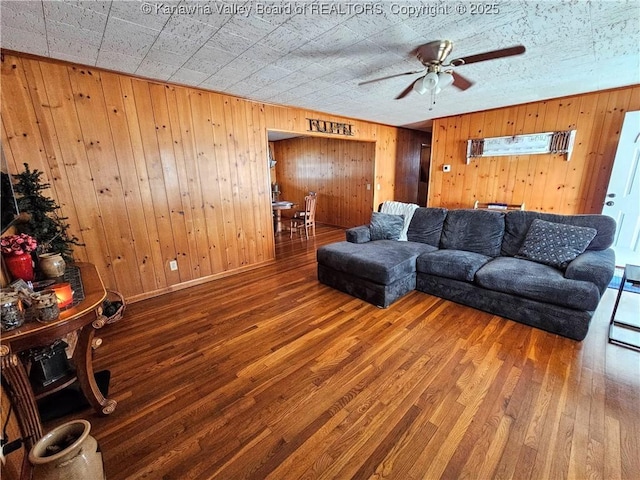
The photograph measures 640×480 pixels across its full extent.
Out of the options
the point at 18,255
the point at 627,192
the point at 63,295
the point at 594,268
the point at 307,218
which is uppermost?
the point at 627,192

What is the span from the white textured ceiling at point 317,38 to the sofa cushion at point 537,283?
192 cm

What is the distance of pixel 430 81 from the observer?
2.21 metres

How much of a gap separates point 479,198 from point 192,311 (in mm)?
5085

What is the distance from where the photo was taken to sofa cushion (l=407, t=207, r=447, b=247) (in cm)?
349

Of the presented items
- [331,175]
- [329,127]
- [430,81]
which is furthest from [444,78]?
[331,175]

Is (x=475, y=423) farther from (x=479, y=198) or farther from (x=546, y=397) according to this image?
(x=479, y=198)

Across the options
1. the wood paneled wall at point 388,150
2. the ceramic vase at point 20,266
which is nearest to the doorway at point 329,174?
the wood paneled wall at point 388,150

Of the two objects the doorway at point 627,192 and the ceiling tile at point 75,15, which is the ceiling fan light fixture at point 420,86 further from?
the doorway at point 627,192

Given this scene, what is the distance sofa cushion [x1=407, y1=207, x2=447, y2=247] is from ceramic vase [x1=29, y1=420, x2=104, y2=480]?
3.48 m

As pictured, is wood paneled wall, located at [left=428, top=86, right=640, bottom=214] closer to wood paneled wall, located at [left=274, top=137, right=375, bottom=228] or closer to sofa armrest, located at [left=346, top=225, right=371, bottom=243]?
wood paneled wall, located at [left=274, top=137, right=375, bottom=228]

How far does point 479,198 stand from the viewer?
4.98 metres

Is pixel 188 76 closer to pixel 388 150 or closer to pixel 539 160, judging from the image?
pixel 388 150

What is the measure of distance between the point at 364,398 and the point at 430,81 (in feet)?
8.09

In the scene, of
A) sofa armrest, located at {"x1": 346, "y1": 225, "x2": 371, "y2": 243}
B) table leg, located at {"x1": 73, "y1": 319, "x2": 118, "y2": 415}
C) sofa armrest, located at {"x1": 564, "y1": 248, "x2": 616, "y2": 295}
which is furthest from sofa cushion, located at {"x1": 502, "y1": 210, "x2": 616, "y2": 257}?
table leg, located at {"x1": 73, "y1": 319, "x2": 118, "y2": 415}
